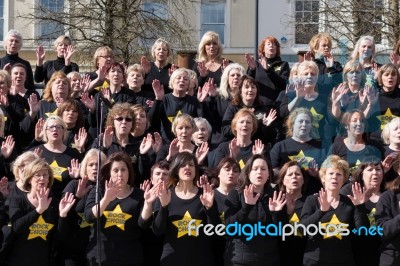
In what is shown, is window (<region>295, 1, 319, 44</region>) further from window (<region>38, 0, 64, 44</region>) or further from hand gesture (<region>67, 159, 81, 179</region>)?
hand gesture (<region>67, 159, 81, 179</region>)

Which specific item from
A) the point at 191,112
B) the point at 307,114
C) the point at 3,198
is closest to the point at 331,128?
the point at 307,114

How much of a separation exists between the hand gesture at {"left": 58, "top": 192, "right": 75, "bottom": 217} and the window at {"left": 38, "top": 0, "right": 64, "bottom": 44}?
18.3m

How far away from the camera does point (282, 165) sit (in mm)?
9750

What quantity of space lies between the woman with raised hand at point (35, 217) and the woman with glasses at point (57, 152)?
2.36ft

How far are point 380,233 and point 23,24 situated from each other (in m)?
23.7

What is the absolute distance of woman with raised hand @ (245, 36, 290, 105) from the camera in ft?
38.6

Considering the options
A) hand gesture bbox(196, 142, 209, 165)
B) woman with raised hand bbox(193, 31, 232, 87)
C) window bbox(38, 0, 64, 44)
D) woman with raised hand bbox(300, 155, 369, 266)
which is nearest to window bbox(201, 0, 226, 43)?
window bbox(38, 0, 64, 44)

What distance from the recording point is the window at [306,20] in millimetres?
26531

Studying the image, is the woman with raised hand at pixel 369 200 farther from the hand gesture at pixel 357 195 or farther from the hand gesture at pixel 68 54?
the hand gesture at pixel 68 54

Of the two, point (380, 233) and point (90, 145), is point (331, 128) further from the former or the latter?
point (90, 145)

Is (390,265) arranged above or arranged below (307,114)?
below

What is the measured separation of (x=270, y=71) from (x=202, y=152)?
7.63 feet

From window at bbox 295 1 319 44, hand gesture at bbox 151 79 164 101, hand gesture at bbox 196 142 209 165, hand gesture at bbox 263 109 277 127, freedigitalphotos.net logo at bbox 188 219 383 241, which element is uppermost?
window at bbox 295 1 319 44

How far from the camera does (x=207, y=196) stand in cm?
866
